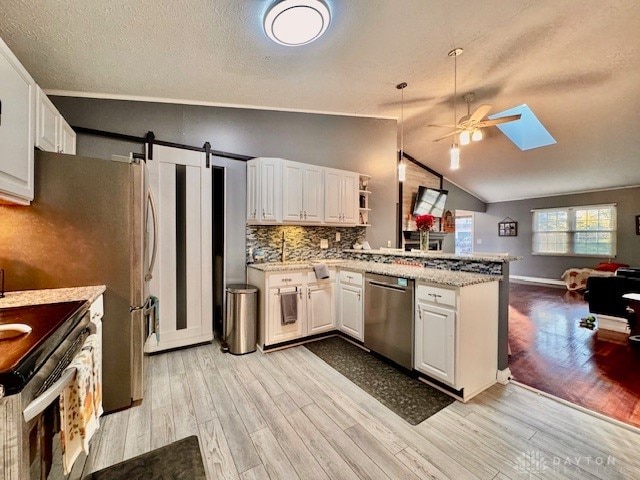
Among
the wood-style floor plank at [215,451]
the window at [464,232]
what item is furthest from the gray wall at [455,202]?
the wood-style floor plank at [215,451]

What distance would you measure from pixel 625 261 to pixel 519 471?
831 cm

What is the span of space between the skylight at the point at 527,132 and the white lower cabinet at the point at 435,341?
496 centimetres

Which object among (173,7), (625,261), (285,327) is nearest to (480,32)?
(173,7)

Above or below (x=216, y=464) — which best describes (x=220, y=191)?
above

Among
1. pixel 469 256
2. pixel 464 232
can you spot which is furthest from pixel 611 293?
pixel 464 232

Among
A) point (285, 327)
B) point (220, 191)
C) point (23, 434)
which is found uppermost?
point (220, 191)

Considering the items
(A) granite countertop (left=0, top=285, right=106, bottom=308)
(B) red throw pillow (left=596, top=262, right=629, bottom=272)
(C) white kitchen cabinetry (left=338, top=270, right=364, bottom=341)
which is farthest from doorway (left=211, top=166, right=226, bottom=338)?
(B) red throw pillow (left=596, top=262, right=629, bottom=272)

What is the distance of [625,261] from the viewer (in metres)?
6.65

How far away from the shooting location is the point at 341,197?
3.90 metres

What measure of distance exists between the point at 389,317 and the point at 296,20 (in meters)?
2.57

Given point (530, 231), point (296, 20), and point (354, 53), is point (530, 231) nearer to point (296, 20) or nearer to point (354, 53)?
point (354, 53)

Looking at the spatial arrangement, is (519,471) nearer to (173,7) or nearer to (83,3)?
(173,7)

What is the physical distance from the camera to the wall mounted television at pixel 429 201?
678 centimetres

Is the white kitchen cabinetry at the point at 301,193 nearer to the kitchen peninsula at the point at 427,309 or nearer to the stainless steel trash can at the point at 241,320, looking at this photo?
the kitchen peninsula at the point at 427,309
